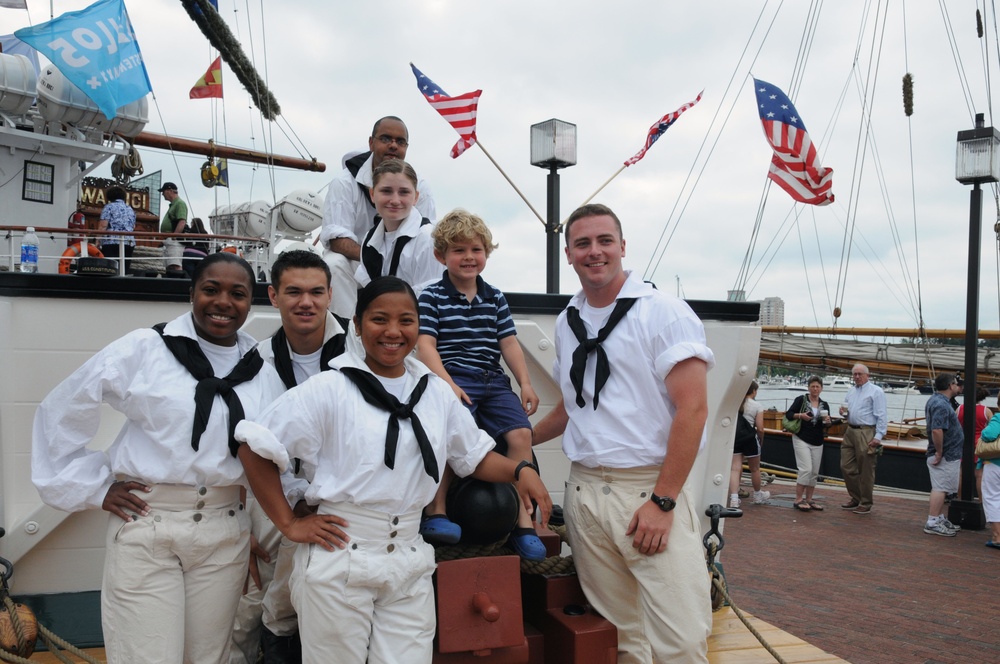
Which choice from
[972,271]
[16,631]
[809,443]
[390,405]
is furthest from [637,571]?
[972,271]

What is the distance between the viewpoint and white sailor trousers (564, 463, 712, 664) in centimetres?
261

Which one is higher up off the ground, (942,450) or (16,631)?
(16,631)

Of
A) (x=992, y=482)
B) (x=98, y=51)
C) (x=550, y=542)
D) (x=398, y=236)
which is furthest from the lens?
(x=98, y=51)

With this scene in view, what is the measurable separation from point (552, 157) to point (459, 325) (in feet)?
16.1

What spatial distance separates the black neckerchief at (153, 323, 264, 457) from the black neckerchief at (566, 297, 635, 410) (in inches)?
44.2

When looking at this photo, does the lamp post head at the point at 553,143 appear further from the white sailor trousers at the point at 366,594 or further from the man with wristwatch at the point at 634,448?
the white sailor trousers at the point at 366,594

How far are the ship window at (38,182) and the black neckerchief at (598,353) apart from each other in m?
13.8

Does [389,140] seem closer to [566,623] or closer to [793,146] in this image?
[566,623]

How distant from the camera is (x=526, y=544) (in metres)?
2.83

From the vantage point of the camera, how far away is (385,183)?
3.46 meters

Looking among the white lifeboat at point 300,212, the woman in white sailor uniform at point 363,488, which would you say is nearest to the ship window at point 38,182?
the white lifeboat at point 300,212

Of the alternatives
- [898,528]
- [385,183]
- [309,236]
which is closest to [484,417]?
[385,183]

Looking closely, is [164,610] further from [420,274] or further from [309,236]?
[309,236]

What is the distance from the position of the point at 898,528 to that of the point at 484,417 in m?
8.62
